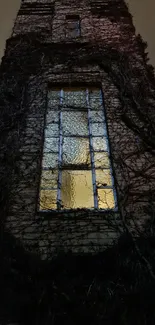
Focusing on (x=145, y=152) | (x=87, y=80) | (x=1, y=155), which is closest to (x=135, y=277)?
(x=145, y=152)

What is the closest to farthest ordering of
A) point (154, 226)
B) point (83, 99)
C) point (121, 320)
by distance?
point (121, 320) → point (154, 226) → point (83, 99)

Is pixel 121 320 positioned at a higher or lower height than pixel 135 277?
lower

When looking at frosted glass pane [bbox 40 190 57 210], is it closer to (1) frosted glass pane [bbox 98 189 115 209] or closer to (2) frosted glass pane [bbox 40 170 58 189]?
(2) frosted glass pane [bbox 40 170 58 189]

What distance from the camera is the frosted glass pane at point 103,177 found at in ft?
18.0

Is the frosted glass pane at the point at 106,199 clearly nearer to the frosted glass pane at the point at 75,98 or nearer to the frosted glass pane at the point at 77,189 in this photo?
Answer: the frosted glass pane at the point at 77,189

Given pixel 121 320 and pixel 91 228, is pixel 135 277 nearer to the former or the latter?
pixel 121 320

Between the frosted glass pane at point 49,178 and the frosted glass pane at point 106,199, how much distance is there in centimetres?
71

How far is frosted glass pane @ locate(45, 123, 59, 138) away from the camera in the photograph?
643cm

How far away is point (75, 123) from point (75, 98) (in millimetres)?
901

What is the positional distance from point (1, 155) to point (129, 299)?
10.4ft

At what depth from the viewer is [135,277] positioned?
3803 millimetres

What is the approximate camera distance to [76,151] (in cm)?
609

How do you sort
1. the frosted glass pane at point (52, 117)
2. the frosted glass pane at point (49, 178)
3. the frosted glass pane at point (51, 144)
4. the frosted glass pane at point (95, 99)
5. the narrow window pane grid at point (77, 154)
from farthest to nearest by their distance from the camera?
the frosted glass pane at point (95, 99), the frosted glass pane at point (52, 117), the frosted glass pane at point (51, 144), the frosted glass pane at point (49, 178), the narrow window pane grid at point (77, 154)

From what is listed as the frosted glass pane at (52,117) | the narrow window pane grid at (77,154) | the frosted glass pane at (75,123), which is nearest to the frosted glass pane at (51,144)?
the narrow window pane grid at (77,154)
